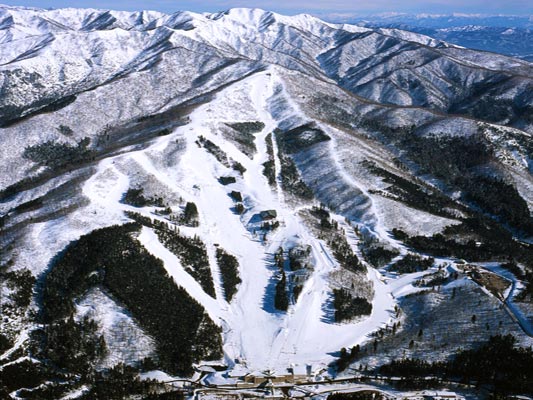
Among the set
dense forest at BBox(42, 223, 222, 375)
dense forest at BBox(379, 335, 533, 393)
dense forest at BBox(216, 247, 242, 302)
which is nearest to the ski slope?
dense forest at BBox(216, 247, 242, 302)

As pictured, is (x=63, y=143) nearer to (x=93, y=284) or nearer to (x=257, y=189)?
(x=257, y=189)

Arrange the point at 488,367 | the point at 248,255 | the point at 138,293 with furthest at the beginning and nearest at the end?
the point at 248,255, the point at 138,293, the point at 488,367

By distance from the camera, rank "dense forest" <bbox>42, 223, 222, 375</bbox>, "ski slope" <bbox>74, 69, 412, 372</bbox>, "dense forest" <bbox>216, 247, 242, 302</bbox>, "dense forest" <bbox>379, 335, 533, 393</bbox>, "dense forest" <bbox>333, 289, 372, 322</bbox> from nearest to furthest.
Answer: "dense forest" <bbox>379, 335, 533, 393</bbox>
"dense forest" <bbox>42, 223, 222, 375</bbox>
"ski slope" <bbox>74, 69, 412, 372</bbox>
"dense forest" <bbox>333, 289, 372, 322</bbox>
"dense forest" <bbox>216, 247, 242, 302</bbox>

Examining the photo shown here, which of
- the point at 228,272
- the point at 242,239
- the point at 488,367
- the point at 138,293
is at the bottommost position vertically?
the point at 488,367

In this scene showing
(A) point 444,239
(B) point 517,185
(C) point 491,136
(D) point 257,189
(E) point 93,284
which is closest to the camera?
(E) point 93,284

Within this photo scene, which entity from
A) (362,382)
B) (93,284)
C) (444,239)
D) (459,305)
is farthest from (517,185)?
(93,284)

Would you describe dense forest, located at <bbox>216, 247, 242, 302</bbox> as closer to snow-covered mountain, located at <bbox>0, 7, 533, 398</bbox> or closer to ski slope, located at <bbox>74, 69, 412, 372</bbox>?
snow-covered mountain, located at <bbox>0, 7, 533, 398</bbox>

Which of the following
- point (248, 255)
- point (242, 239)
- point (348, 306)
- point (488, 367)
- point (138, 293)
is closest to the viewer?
point (488, 367)

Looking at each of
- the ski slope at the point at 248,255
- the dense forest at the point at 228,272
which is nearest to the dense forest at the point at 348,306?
the ski slope at the point at 248,255

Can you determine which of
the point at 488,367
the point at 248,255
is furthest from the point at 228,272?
the point at 488,367

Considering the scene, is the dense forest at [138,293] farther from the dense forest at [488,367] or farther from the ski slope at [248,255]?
the dense forest at [488,367]

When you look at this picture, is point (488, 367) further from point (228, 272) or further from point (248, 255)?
point (248, 255)
